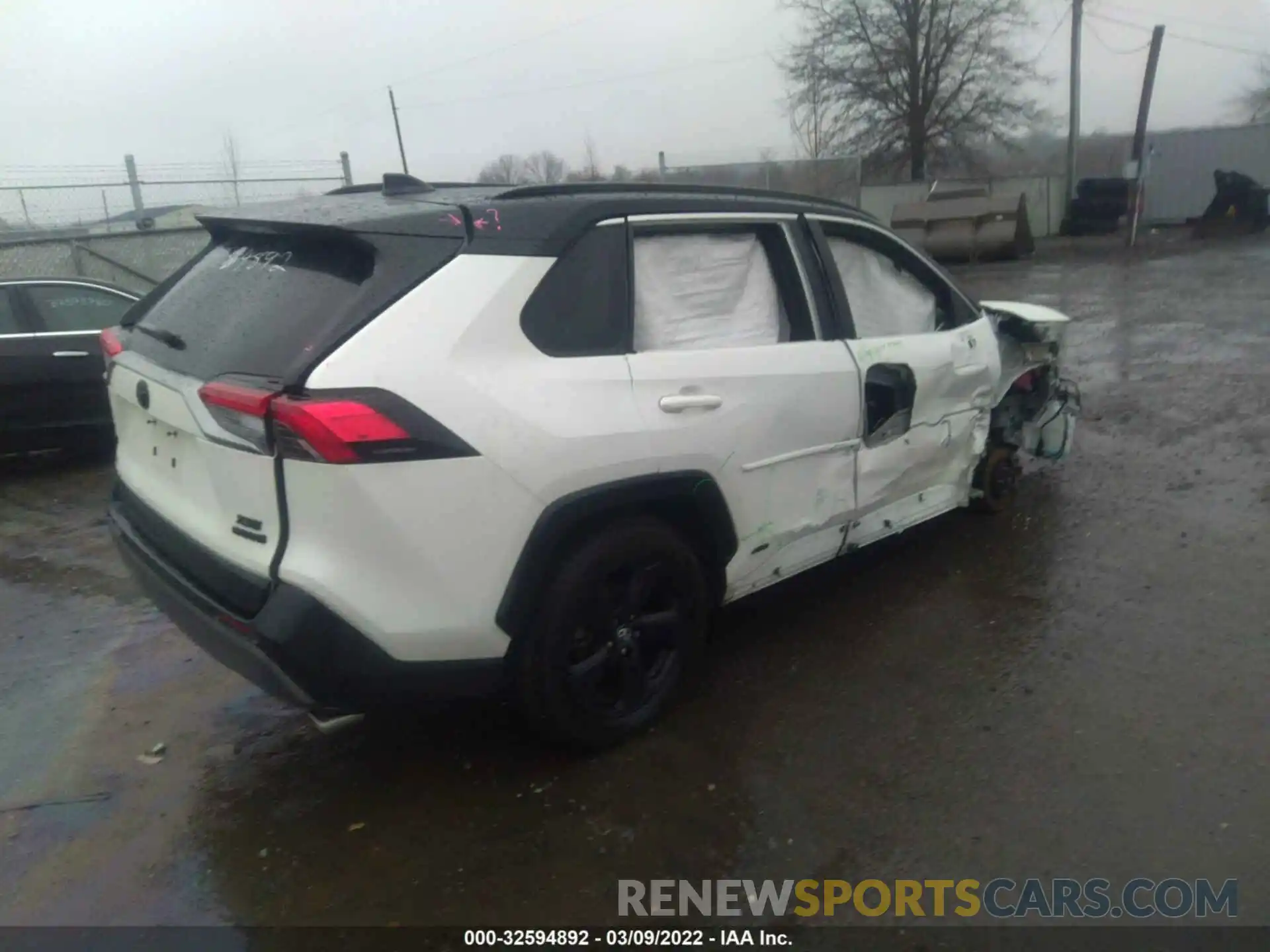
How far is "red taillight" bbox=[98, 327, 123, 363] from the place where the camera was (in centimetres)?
348

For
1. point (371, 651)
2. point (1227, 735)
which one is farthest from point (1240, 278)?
point (371, 651)

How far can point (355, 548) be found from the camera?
8.54 feet

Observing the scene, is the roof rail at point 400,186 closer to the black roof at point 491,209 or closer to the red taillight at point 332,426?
the black roof at point 491,209

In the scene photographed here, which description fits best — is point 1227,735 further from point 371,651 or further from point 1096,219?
point 1096,219

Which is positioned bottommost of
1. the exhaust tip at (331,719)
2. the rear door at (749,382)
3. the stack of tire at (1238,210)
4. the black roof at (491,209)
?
the stack of tire at (1238,210)

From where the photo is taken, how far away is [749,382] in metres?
3.43

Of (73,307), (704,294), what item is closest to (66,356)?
(73,307)

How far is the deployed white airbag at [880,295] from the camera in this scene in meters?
4.09

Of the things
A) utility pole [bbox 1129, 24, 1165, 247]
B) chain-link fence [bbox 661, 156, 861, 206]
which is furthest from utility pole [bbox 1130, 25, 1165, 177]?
chain-link fence [bbox 661, 156, 861, 206]

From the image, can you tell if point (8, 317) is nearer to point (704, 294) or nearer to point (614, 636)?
point (704, 294)

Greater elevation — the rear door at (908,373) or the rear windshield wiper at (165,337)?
the rear windshield wiper at (165,337)

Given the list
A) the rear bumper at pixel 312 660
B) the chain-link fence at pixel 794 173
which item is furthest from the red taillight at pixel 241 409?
the chain-link fence at pixel 794 173

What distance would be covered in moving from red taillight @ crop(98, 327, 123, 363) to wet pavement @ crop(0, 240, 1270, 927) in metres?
1.36

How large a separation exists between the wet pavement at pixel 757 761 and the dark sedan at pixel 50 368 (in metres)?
2.37
